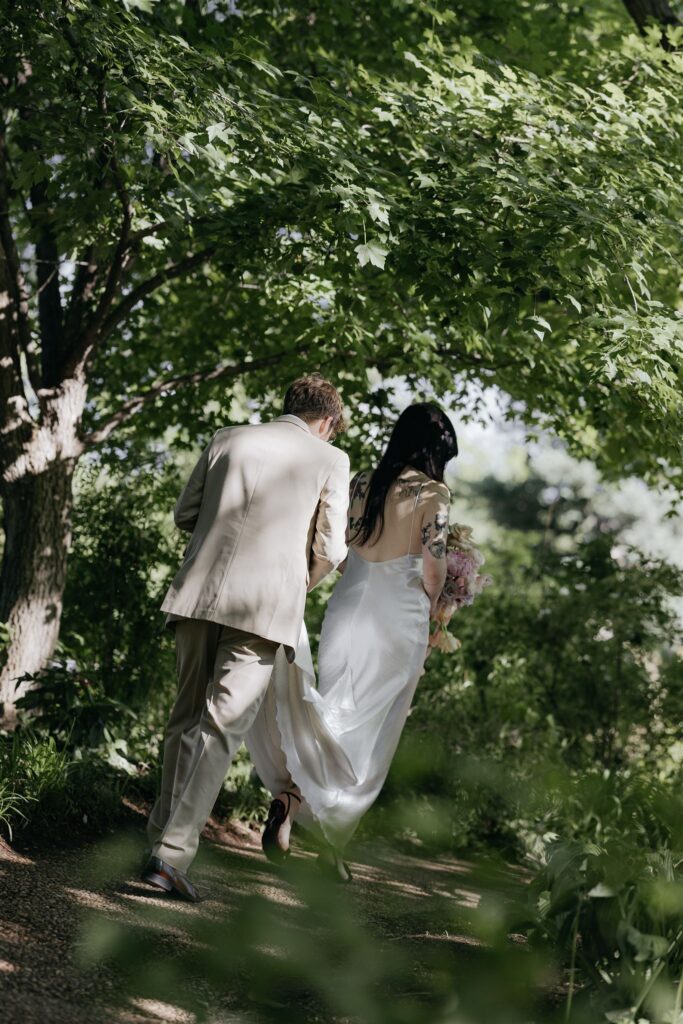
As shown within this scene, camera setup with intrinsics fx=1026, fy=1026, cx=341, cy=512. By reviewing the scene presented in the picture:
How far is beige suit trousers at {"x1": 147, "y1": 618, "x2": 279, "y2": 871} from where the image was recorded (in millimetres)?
3725

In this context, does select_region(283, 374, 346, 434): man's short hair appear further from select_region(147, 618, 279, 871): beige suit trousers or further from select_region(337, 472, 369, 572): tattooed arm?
select_region(147, 618, 279, 871): beige suit trousers

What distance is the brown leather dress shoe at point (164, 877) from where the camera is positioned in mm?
3682

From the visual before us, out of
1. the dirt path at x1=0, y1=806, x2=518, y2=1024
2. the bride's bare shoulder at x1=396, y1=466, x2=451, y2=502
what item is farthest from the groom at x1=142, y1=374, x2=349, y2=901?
the bride's bare shoulder at x1=396, y1=466, x2=451, y2=502

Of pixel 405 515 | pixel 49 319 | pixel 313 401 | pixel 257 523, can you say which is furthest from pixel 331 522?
pixel 49 319

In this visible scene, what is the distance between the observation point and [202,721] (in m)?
3.86

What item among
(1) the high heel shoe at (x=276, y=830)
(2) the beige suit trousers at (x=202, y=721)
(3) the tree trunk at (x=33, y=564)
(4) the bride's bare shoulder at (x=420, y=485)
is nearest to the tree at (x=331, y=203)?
(3) the tree trunk at (x=33, y=564)

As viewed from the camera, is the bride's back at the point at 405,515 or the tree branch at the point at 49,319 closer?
the bride's back at the point at 405,515

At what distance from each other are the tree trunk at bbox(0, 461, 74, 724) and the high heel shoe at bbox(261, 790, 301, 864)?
206 centimetres

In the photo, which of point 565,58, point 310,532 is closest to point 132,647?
point 310,532

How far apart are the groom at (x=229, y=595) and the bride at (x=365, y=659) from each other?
716 millimetres

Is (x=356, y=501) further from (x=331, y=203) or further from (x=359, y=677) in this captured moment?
(x=331, y=203)

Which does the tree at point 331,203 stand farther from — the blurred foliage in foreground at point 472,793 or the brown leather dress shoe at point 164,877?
the brown leather dress shoe at point 164,877

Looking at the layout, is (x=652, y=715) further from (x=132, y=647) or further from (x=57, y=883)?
(x=57, y=883)

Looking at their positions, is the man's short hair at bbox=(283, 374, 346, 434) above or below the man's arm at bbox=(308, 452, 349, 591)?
above
